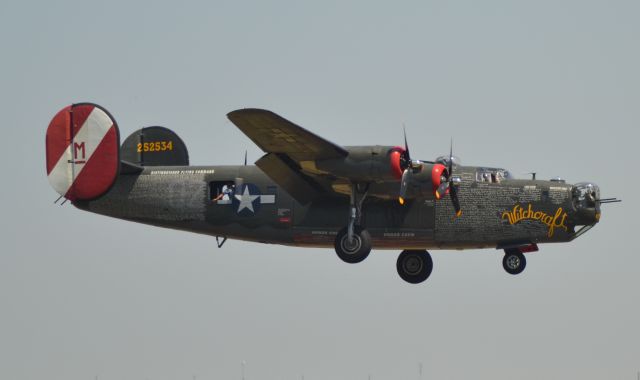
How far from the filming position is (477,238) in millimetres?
26969

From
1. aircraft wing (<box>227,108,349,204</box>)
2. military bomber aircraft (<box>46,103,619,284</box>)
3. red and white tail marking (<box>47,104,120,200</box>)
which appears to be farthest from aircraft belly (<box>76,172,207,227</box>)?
aircraft wing (<box>227,108,349,204</box>)

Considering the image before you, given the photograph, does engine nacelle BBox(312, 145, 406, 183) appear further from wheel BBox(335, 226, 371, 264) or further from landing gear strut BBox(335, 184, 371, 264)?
wheel BBox(335, 226, 371, 264)

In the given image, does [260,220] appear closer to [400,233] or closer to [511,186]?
[400,233]

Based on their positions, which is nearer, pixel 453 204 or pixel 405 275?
pixel 453 204

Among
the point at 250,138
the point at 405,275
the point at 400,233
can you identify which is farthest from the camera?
the point at 405,275

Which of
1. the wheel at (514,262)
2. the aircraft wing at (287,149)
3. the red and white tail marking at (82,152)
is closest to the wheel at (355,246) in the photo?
the aircraft wing at (287,149)

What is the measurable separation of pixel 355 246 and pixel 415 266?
10.0 ft

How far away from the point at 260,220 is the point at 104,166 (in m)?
3.79

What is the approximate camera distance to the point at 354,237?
2623 centimetres

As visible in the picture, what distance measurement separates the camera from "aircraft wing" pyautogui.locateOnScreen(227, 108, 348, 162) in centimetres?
2438

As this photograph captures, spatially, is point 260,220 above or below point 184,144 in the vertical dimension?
below

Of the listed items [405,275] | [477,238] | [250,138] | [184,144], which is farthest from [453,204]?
[184,144]

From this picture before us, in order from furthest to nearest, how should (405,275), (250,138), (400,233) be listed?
1. (405,275)
2. (400,233)
3. (250,138)

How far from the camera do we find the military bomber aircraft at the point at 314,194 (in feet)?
84.5
